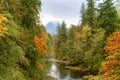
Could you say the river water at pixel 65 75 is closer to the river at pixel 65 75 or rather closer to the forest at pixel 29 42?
the river at pixel 65 75

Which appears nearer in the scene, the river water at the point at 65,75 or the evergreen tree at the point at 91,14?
the river water at the point at 65,75

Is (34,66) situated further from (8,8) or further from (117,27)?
(117,27)

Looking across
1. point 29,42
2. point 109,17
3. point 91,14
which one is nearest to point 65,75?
point 109,17

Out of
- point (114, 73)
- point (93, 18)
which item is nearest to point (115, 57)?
point (114, 73)

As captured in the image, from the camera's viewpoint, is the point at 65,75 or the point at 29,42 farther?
the point at 65,75

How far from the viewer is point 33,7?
2216 centimetres

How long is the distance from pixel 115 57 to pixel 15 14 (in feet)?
27.9

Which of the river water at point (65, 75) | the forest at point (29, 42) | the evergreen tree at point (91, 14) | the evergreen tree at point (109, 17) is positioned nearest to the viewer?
the forest at point (29, 42)

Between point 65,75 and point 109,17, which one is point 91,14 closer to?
point 65,75

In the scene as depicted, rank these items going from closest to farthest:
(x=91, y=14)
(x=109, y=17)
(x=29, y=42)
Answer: (x=29, y=42)
(x=109, y=17)
(x=91, y=14)

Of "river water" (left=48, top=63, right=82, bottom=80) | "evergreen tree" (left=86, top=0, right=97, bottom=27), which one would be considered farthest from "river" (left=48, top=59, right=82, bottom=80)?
"evergreen tree" (left=86, top=0, right=97, bottom=27)

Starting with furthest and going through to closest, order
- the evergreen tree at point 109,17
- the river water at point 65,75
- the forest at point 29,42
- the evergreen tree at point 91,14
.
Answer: the evergreen tree at point 91,14, the river water at point 65,75, the evergreen tree at point 109,17, the forest at point 29,42

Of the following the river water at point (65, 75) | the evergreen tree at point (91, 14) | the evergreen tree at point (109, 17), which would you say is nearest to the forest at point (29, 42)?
the evergreen tree at point (109, 17)

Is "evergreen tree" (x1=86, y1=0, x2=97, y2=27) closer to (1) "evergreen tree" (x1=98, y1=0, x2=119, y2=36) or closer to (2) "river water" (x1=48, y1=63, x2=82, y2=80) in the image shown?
(2) "river water" (x1=48, y1=63, x2=82, y2=80)
